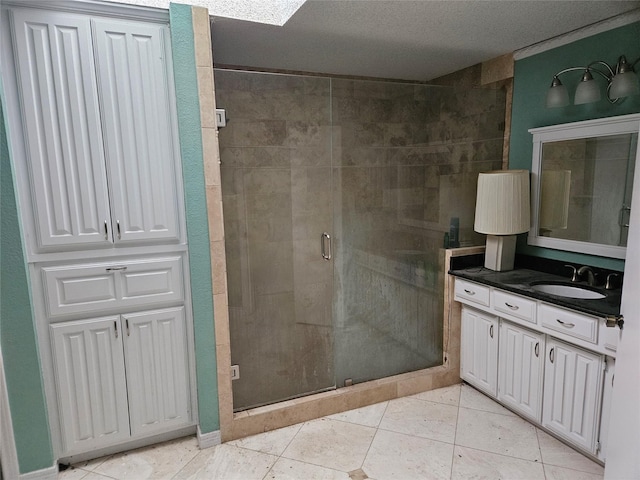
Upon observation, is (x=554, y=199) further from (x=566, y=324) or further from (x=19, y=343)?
(x=19, y=343)

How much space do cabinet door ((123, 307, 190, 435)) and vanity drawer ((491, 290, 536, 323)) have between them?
185 cm

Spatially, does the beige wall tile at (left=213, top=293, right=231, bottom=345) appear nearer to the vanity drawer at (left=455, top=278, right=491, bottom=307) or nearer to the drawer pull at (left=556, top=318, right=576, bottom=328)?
the vanity drawer at (left=455, top=278, right=491, bottom=307)

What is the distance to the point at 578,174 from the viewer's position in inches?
94.7

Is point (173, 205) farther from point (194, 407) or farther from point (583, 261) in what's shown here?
point (583, 261)

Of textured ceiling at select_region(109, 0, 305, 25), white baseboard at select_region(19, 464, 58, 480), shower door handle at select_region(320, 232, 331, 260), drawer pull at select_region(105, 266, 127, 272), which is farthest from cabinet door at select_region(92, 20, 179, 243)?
white baseboard at select_region(19, 464, 58, 480)

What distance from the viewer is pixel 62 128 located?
179cm

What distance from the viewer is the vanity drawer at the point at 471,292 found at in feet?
8.20

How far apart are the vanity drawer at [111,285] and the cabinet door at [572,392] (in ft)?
6.69

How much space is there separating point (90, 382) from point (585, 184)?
9.78 feet

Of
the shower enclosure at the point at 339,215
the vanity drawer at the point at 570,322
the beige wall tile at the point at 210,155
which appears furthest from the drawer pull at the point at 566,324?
the beige wall tile at the point at 210,155

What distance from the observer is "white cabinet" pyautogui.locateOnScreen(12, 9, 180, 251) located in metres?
1.73

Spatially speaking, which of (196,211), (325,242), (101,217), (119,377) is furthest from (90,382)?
(325,242)

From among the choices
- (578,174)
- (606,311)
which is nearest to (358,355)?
(606,311)

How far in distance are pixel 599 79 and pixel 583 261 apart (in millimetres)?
1051
